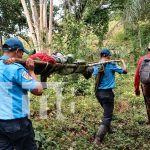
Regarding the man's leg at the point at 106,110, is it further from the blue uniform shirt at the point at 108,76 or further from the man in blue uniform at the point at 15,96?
the man in blue uniform at the point at 15,96

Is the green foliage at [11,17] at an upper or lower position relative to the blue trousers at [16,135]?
upper

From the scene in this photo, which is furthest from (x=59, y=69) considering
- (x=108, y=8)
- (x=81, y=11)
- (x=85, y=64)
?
(x=108, y=8)

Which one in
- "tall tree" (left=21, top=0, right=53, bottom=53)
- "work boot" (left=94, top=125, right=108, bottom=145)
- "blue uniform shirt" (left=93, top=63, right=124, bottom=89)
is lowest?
"work boot" (left=94, top=125, right=108, bottom=145)

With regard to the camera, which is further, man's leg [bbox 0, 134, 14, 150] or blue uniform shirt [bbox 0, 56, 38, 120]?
man's leg [bbox 0, 134, 14, 150]

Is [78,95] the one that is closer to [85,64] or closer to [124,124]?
[124,124]

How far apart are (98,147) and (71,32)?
22.9 ft

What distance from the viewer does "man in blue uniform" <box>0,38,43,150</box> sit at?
4637 millimetres

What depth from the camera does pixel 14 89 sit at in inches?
187

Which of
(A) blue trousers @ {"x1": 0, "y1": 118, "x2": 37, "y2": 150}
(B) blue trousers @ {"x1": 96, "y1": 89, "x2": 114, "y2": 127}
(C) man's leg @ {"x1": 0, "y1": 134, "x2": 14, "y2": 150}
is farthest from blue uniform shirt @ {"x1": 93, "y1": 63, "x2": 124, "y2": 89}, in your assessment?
(C) man's leg @ {"x1": 0, "y1": 134, "x2": 14, "y2": 150}

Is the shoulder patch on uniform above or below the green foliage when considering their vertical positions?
below

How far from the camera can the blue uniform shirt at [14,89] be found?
4617 mm

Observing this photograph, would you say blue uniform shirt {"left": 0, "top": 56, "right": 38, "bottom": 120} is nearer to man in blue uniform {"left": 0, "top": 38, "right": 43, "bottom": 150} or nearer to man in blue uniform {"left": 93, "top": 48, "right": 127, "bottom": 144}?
man in blue uniform {"left": 0, "top": 38, "right": 43, "bottom": 150}

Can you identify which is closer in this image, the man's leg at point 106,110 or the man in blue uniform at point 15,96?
the man in blue uniform at point 15,96

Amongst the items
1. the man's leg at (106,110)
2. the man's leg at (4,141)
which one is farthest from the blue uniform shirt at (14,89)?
the man's leg at (106,110)
